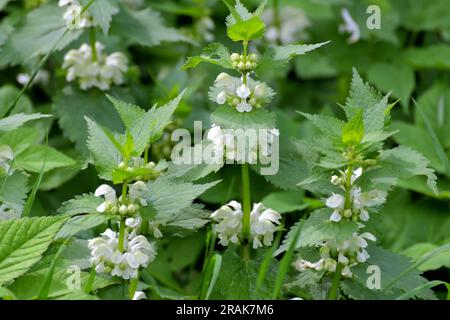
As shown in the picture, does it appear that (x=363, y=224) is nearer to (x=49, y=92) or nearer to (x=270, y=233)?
(x=270, y=233)

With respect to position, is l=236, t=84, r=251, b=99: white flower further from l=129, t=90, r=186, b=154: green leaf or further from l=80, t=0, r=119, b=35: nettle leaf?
l=80, t=0, r=119, b=35: nettle leaf

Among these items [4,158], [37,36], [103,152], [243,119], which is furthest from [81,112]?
[243,119]

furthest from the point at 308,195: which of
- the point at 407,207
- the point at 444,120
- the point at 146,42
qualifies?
the point at 146,42

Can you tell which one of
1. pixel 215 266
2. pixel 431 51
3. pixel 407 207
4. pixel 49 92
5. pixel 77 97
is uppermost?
pixel 431 51

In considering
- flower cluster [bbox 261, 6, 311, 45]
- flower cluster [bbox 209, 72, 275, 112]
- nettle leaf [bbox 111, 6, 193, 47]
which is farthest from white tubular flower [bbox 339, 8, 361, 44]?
flower cluster [bbox 209, 72, 275, 112]

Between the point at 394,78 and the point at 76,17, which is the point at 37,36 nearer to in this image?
the point at 76,17

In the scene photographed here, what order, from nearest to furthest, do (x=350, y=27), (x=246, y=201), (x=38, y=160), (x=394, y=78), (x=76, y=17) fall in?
1. (x=246, y=201)
2. (x=38, y=160)
3. (x=76, y=17)
4. (x=394, y=78)
5. (x=350, y=27)
